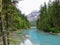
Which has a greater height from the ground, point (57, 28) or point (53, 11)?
point (53, 11)

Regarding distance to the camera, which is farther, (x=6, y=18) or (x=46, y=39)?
(x=46, y=39)

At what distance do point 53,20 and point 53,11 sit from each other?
108 inches

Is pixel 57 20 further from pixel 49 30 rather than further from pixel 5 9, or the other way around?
pixel 5 9

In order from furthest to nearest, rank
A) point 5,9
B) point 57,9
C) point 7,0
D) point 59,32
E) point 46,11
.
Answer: point 46,11, point 57,9, point 59,32, point 5,9, point 7,0

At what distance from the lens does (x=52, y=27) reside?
5306 cm

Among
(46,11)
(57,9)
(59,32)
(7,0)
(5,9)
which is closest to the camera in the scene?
(7,0)

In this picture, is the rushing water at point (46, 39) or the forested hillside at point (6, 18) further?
the rushing water at point (46, 39)

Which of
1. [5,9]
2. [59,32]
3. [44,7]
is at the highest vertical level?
[44,7]

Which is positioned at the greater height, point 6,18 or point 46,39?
point 6,18

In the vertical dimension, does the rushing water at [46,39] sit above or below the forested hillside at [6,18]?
below

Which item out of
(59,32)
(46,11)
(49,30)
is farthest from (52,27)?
(46,11)

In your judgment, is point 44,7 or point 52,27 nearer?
point 52,27

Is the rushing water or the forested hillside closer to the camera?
the forested hillside

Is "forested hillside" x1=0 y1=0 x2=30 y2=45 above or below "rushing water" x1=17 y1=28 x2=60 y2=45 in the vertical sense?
above
